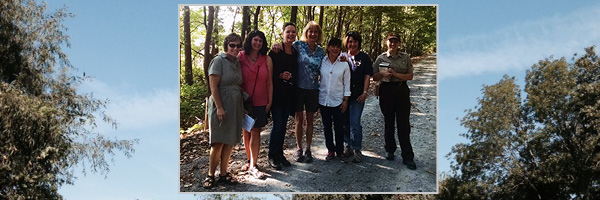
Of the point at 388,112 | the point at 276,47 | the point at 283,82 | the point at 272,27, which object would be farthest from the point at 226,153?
the point at 388,112

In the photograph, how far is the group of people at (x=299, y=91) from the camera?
8.74 meters

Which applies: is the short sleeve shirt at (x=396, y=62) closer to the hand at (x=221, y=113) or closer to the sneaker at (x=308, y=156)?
the sneaker at (x=308, y=156)

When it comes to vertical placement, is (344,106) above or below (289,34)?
below

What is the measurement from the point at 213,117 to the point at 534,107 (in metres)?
11.3

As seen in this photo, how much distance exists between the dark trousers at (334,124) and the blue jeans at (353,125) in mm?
88

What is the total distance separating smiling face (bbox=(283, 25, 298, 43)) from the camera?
8.57 meters

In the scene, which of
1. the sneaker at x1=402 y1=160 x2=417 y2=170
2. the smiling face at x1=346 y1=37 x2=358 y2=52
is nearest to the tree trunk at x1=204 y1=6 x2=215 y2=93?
the smiling face at x1=346 y1=37 x2=358 y2=52

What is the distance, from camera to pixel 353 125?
9422mm

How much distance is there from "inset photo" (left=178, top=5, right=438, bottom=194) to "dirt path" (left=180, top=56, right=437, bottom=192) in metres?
0.02

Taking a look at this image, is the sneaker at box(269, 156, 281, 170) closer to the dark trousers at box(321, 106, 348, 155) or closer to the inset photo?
the inset photo

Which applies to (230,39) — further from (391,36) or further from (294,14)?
(391,36)

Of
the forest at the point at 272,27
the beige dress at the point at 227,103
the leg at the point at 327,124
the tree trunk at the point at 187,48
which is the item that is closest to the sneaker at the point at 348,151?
the leg at the point at 327,124

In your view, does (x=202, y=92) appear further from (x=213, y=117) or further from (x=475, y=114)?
(x=475, y=114)

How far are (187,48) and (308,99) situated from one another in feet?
7.71
